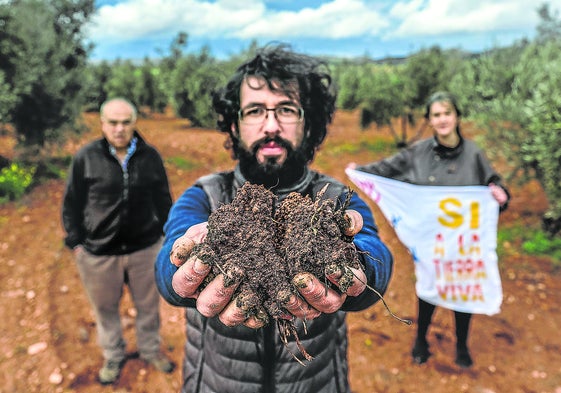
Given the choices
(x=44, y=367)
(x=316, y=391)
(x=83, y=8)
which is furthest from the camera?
(x=83, y=8)

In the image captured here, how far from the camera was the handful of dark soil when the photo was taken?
1.37 meters

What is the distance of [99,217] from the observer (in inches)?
141

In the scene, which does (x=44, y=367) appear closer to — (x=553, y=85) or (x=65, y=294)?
(x=65, y=294)

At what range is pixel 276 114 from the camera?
225 centimetres

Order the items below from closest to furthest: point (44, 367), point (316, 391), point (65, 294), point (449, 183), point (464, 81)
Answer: point (316, 391)
point (449, 183)
point (44, 367)
point (65, 294)
point (464, 81)

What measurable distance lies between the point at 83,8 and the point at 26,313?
402 inches

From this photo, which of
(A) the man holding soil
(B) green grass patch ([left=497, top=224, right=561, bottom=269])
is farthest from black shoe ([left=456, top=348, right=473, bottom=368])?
(B) green grass patch ([left=497, top=224, right=561, bottom=269])

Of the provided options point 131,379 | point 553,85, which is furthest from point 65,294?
point 553,85

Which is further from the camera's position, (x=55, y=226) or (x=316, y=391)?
(x=55, y=226)

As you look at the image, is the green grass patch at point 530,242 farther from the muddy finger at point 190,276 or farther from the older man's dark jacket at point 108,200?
the muddy finger at point 190,276

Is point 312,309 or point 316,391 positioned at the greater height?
point 312,309

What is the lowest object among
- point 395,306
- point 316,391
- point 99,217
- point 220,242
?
point 395,306

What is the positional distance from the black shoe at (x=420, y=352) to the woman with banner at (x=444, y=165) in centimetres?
23

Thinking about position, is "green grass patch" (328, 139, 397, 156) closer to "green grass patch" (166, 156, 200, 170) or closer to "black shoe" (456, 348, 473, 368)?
"green grass patch" (166, 156, 200, 170)
